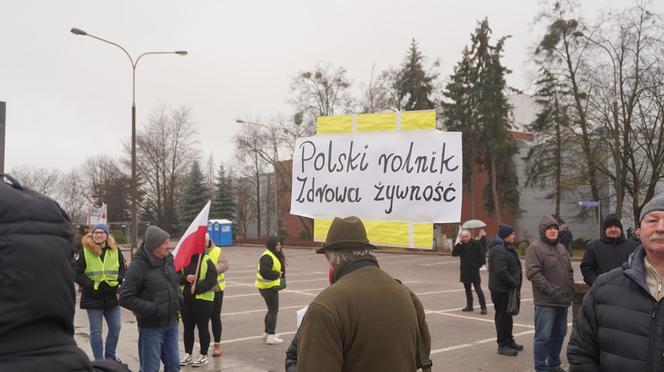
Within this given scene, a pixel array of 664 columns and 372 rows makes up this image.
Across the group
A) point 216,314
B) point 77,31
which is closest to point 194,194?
point 77,31

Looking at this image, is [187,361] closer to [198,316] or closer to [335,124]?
[198,316]

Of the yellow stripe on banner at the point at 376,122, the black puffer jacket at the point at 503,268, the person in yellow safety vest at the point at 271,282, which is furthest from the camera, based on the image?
the person in yellow safety vest at the point at 271,282

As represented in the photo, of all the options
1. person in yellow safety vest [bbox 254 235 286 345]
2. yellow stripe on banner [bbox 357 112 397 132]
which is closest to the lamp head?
person in yellow safety vest [bbox 254 235 286 345]

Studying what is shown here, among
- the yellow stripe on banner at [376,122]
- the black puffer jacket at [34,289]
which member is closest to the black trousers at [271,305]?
the yellow stripe on banner at [376,122]

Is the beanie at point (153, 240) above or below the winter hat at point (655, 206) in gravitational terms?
below

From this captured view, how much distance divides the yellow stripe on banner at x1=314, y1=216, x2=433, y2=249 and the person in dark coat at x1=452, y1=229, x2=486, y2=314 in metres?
7.58

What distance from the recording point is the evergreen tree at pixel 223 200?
60.1 meters

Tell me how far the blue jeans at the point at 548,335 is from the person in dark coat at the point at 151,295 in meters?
4.13

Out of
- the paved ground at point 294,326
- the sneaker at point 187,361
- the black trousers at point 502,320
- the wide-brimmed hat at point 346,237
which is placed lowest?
the paved ground at point 294,326

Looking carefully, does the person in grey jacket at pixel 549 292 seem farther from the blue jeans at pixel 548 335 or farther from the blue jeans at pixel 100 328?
the blue jeans at pixel 100 328

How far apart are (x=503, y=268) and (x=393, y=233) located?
387 cm

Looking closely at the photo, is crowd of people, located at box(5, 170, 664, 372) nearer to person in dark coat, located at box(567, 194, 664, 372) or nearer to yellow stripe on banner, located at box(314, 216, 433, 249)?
person in dark coat, located at box(567, 194, 664, 372)

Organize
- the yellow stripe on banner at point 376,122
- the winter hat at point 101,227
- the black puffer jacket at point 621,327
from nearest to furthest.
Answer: the black puffer jacket at point 621,327, the yellow stripe on banner at point 376,122, the winter hat at point 101,227

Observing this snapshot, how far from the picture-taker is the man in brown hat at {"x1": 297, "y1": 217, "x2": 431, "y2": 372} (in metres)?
2.77
